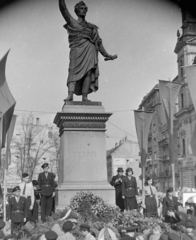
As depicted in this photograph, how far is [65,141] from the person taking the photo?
34.0ft

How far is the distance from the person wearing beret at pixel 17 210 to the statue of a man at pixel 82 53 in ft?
10.3

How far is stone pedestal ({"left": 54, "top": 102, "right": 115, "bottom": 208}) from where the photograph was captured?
1002 centimetres

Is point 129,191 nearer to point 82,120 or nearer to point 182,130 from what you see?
point 82,120

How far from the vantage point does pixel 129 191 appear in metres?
11.0

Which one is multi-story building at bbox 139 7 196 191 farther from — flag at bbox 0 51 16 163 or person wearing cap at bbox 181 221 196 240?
person wearing cap at bbox 181 221 196 240

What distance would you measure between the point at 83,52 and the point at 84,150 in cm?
300

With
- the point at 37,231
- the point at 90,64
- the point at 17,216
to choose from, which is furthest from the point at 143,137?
the point at 37,231

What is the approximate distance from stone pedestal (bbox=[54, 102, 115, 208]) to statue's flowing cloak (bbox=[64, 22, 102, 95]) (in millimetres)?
1020

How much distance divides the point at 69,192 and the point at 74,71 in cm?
363

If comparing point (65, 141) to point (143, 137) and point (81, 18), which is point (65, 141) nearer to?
point (81, 18)

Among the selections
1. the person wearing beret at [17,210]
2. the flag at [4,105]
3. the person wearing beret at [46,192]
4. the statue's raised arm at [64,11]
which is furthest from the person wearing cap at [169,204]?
the statue's raised arm at [64,11]

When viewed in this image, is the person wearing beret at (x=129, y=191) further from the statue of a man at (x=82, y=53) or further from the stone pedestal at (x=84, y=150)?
the statue of a man at (x=82, y=53)

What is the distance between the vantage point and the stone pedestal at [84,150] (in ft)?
32.9

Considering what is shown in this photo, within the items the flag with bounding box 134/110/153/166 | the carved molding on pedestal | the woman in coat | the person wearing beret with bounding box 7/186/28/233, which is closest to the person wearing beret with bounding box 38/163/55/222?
the person wearing beret with bounding box 7/186/28/233
